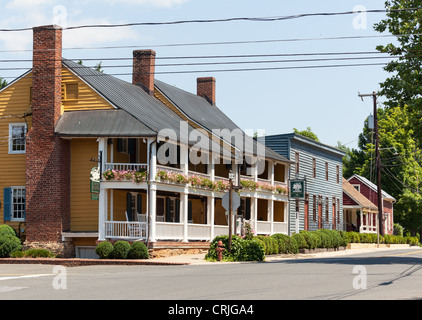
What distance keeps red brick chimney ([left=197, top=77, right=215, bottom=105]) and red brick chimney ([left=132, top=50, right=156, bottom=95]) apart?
31.3 feet

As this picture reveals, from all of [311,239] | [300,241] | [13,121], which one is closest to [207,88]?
[311,239]

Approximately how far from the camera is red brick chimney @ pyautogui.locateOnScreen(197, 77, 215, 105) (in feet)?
173

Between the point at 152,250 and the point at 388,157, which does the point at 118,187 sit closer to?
the point at 152,250

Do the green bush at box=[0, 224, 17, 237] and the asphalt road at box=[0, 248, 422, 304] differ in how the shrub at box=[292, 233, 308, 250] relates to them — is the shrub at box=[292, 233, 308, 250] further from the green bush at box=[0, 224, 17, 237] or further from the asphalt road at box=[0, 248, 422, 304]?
the asphalt road at box=[0, 248, 422, 304]

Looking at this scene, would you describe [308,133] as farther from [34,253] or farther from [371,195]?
[34,253]

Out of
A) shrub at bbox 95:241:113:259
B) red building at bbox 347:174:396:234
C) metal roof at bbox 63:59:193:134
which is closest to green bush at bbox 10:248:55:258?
shrub at bbox 95:241:113:259

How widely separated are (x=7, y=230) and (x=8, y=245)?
0.96 meters

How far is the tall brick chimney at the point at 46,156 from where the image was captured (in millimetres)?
33938

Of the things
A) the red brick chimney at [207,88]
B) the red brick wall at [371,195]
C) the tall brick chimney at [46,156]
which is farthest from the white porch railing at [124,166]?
the red brick wall at [371,195]

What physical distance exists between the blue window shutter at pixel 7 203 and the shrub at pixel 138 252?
7638 millimetres

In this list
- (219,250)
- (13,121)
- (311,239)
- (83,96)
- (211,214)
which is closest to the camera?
(219,250)

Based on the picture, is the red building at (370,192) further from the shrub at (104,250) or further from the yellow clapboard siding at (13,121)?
the shrub at (104,250)

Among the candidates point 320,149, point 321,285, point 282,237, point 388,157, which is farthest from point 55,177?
point 388,157

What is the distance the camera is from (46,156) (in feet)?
112
